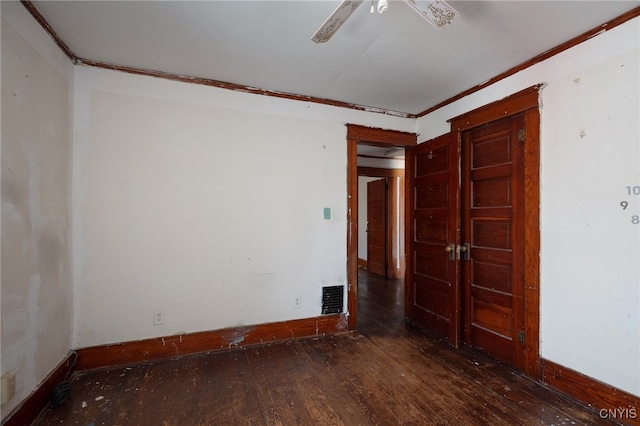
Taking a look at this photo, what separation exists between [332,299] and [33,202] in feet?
8.14

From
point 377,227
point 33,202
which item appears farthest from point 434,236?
point 33,202

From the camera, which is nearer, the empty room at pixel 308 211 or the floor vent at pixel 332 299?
the empty room at pixel 308 211

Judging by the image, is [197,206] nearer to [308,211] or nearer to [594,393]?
[308,211]

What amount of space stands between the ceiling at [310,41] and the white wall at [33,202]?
0.90ft

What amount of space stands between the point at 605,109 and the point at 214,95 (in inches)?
115

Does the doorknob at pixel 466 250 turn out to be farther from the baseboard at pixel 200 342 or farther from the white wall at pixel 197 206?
the baseboard at pixel 200 342

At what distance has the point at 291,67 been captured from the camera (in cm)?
231

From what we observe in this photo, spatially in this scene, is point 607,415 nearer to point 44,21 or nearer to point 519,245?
point 519,245

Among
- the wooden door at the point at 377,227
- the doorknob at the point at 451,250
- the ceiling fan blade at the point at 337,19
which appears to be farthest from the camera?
the wooden door at the point at 377,227

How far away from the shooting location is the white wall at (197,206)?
223cm

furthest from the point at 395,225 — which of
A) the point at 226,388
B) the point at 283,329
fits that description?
the point at 226,388

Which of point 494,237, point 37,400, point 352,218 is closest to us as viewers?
point 37,400

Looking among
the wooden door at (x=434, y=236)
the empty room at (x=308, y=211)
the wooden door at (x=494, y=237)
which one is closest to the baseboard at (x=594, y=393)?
the empty room at (x=308, y=211)

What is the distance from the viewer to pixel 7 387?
4.79 feet
